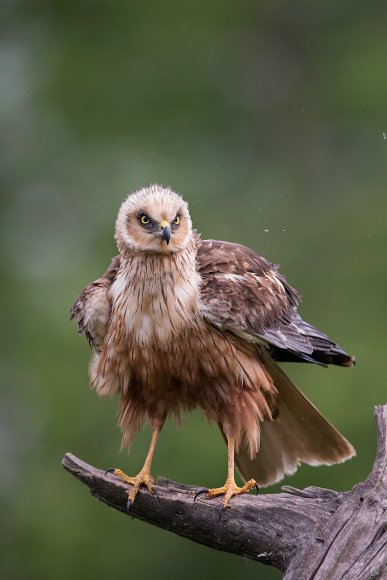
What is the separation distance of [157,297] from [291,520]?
4.14 feet

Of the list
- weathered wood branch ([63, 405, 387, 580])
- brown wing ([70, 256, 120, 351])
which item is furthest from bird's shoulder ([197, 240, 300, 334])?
weathered wood branch ([63, 405, 387, 580])

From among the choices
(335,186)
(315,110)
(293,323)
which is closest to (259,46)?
(315,110)

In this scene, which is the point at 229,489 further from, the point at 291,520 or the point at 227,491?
the point at 291,520

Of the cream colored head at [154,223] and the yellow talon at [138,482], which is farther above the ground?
the cream colored head at [154,223]

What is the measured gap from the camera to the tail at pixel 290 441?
22.0ft

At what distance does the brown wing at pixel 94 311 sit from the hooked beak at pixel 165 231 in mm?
530

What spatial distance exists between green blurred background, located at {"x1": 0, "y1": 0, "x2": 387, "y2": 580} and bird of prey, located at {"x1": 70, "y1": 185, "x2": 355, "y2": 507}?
10.7 feet

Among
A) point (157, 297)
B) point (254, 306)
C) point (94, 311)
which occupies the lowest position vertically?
point (94, 311)

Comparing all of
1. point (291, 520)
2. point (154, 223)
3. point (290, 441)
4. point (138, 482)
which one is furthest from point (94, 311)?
point (291, 520)

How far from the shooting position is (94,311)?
20.9 feet

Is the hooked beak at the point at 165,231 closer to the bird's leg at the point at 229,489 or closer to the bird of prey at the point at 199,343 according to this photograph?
the bird of prey at the point at 199,343

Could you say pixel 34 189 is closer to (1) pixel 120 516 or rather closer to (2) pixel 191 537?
(1) pixel 120 516

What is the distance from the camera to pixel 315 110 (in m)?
14.2

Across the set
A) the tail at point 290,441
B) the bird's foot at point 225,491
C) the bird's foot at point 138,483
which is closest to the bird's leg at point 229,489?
the bird's foot at point 225,491
